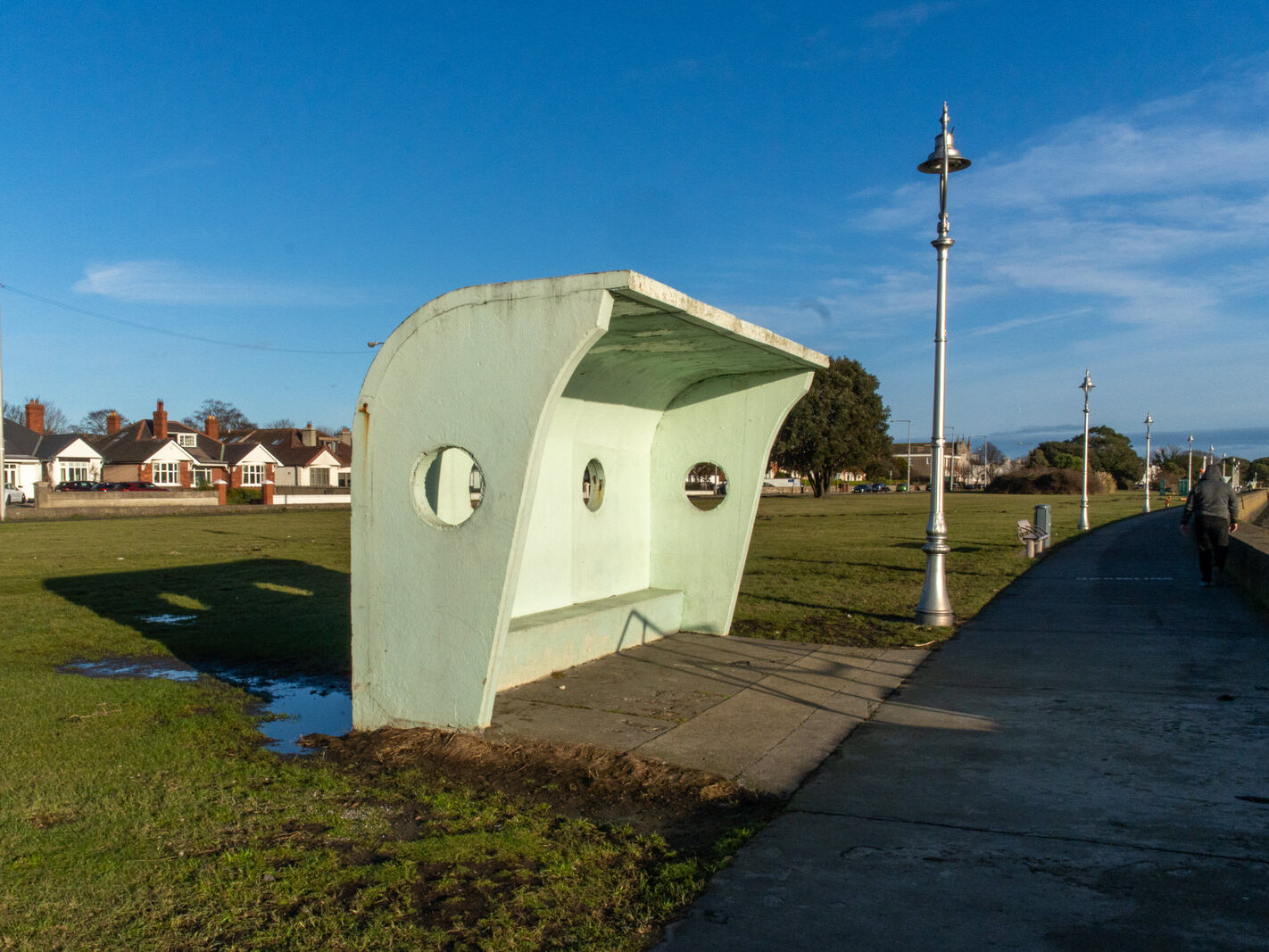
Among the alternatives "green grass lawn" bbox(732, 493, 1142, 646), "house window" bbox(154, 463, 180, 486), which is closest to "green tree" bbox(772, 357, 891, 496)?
"green grass lawn" bbox(732, 493, 1142, 646)

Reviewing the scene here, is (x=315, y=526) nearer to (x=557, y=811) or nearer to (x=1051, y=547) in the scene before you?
(x=1051, y=547)

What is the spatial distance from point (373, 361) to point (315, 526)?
26.1m

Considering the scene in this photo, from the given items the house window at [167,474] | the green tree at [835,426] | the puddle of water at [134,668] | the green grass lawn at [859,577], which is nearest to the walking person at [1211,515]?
the green grass lawn at [859,577]

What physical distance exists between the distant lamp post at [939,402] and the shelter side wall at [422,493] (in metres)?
6.36

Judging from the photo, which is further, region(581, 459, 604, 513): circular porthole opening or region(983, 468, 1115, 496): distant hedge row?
region(983, 468, 1115, 496): distant hedge row

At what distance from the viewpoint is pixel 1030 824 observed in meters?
4.16

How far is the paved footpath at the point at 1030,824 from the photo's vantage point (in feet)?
10.5

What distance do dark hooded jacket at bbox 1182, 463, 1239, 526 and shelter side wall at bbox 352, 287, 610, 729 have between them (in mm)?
11150

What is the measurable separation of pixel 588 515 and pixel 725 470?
142 centimetres

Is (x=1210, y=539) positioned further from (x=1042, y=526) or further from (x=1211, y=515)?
(x=1042, y=526)

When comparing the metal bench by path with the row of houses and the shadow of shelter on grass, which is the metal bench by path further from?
the row of houses

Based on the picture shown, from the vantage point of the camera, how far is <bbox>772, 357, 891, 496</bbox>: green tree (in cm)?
5728

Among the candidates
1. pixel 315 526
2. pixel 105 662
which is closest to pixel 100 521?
pixel 315 526

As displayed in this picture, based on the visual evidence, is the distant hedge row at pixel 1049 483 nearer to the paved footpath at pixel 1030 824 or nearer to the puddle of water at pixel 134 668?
the paved footpath at pixel 1030 824
